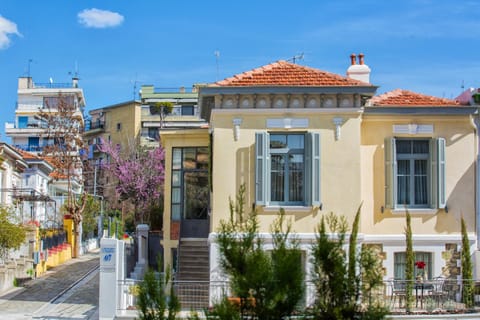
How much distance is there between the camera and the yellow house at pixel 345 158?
63.2 ft

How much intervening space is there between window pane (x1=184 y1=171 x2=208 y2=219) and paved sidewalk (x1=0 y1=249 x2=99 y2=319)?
18.2ft

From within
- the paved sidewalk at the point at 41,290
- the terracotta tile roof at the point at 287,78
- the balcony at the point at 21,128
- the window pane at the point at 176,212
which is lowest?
the paved sidewalk at the point at 41,290

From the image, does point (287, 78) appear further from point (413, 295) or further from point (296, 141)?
point (413, 295)

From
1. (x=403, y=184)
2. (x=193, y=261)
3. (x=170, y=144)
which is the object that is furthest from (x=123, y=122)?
(x=403, y=184)

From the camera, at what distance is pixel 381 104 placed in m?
20.6

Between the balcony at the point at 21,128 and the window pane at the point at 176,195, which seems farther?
the balcony at the point at 21,128

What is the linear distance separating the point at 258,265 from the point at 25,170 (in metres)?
36.9

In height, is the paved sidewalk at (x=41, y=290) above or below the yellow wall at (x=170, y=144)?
below

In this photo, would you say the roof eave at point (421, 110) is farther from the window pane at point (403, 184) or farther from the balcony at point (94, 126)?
the balcony at point (94, 126)

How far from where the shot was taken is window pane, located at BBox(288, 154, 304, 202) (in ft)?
63.8

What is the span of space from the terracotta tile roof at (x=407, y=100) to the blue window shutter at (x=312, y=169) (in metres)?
2.51

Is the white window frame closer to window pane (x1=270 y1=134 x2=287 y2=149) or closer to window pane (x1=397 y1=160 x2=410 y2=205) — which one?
window pane (x1=270 y1=134 x2=287 y2=149)

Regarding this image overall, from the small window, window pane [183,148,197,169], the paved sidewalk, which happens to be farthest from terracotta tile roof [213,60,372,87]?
the paved sidewalk

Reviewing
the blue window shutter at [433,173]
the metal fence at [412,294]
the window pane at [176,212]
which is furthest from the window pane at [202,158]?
the blue window shutter at [433,173]
